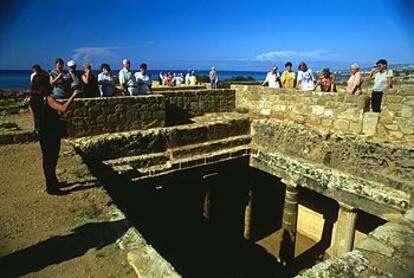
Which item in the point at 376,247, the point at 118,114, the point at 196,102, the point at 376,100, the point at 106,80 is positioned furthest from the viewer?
the point at 196,102

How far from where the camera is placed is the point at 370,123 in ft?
22.8

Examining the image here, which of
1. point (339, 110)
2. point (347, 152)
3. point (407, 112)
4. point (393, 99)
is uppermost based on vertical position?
point (393, 99)

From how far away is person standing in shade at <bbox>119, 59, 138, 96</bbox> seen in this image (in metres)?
8.39

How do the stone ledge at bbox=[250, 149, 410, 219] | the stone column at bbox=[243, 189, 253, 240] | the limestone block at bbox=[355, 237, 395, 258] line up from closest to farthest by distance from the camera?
the limestone block at bbox=[355, 237, 395, 258], the stone ledge at bbox=[250, 149, 410, 219], the stone column at bbox=[243, 189, 253, 240]

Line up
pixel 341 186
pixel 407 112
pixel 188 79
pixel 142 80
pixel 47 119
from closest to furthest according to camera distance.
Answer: pixel 47 119
pixel 407 112
pixel 341 186
pixel 142 80
pixel 188 79

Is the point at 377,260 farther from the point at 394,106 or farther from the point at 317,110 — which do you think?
the point at 317,110

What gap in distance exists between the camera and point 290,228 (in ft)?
25.9

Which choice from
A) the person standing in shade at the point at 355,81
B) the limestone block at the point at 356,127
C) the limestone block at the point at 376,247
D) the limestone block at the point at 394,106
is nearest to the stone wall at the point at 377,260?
the limestone block at the point at 376,247

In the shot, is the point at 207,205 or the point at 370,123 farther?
the point at 207,205

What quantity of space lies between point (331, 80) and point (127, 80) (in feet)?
22.3

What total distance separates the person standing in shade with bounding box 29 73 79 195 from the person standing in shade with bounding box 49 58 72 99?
341 cm

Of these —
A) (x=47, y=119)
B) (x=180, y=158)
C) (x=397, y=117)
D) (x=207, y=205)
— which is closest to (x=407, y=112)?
(x=397, y=117)

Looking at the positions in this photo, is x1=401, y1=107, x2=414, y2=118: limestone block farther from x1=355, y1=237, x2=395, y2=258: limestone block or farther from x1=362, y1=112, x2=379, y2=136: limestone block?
x1=355, y1=237, x2=395, y2=258: limestone block

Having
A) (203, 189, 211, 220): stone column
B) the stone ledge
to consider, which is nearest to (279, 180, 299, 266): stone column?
the stone ledge
